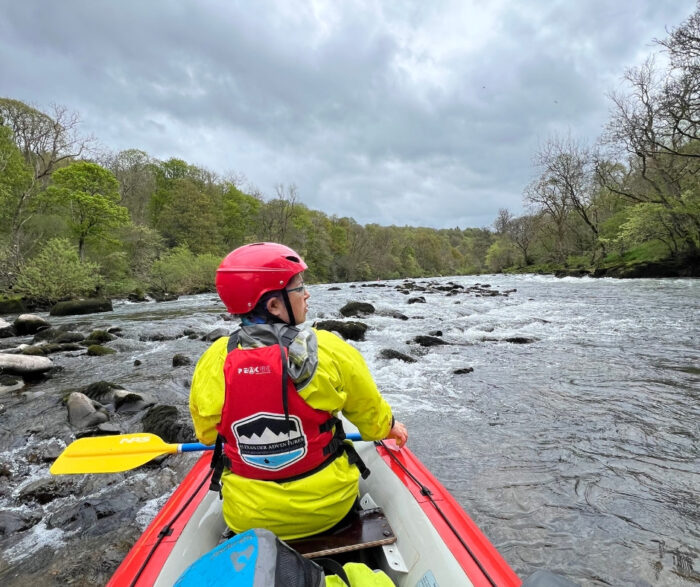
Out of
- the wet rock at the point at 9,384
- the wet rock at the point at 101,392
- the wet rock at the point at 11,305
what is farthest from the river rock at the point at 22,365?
the wet rock at the point at 11,305

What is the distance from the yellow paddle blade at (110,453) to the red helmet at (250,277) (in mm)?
1728

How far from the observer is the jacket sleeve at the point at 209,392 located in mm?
1596

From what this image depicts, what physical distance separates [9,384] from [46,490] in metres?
3.67

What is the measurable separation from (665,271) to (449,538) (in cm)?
2438

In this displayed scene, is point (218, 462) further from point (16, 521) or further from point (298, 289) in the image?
point (16, 521)

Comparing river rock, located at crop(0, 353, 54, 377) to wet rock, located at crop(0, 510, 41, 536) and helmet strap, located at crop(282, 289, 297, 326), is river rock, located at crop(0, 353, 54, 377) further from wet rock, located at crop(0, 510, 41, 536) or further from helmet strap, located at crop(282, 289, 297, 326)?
helmet strap, located at crop(282, 289, 297, 326)

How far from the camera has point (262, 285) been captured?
1658 millimetres

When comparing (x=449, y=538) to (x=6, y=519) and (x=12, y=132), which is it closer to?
(x=6, y=519)

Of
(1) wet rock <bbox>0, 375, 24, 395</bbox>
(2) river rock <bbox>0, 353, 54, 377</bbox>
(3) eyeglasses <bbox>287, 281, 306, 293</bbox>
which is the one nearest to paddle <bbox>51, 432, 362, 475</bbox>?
(3) eyeglasses <bbox>287, 281, 306, 293</bbox>

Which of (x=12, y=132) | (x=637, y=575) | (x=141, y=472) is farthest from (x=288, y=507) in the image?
(x=12, y=132)

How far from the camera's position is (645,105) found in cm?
1848

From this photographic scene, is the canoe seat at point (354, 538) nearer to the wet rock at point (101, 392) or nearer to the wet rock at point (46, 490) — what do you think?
the wet rock at point (46, 490)

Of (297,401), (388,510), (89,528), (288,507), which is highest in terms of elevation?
(297,401)

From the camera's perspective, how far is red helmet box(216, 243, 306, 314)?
5.38ft
